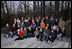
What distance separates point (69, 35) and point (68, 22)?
0.66m

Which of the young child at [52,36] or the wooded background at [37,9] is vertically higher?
the wooded background at [37,9]

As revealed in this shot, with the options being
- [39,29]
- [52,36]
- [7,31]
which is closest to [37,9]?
[39,29]

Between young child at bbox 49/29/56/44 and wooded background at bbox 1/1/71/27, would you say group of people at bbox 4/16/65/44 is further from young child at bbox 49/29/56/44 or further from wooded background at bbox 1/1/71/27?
wooded background at bbox 1/1/71/27

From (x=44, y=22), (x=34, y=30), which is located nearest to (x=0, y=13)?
(x=34, y=30)

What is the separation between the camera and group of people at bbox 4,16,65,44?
3.92m

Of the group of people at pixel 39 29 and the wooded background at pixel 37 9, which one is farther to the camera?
the group of people at pixel 39 29

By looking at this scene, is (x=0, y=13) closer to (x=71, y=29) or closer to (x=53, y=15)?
(x=53, y=15)

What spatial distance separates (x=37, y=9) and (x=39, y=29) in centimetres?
94

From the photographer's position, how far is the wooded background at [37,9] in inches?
149

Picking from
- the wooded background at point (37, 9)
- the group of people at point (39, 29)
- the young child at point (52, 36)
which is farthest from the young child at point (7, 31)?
the young child at point (52, 36)

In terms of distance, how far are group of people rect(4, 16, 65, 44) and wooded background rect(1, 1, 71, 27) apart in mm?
229

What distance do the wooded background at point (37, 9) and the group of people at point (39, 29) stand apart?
229mm

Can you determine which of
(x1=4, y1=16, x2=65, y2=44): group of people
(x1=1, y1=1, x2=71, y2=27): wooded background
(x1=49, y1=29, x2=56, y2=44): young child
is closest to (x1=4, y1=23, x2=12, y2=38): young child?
(x1=4, y1=16, x2=65, y2=44): group of people

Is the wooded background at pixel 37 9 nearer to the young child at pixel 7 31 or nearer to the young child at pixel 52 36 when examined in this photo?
the young child at pixel 7 31
